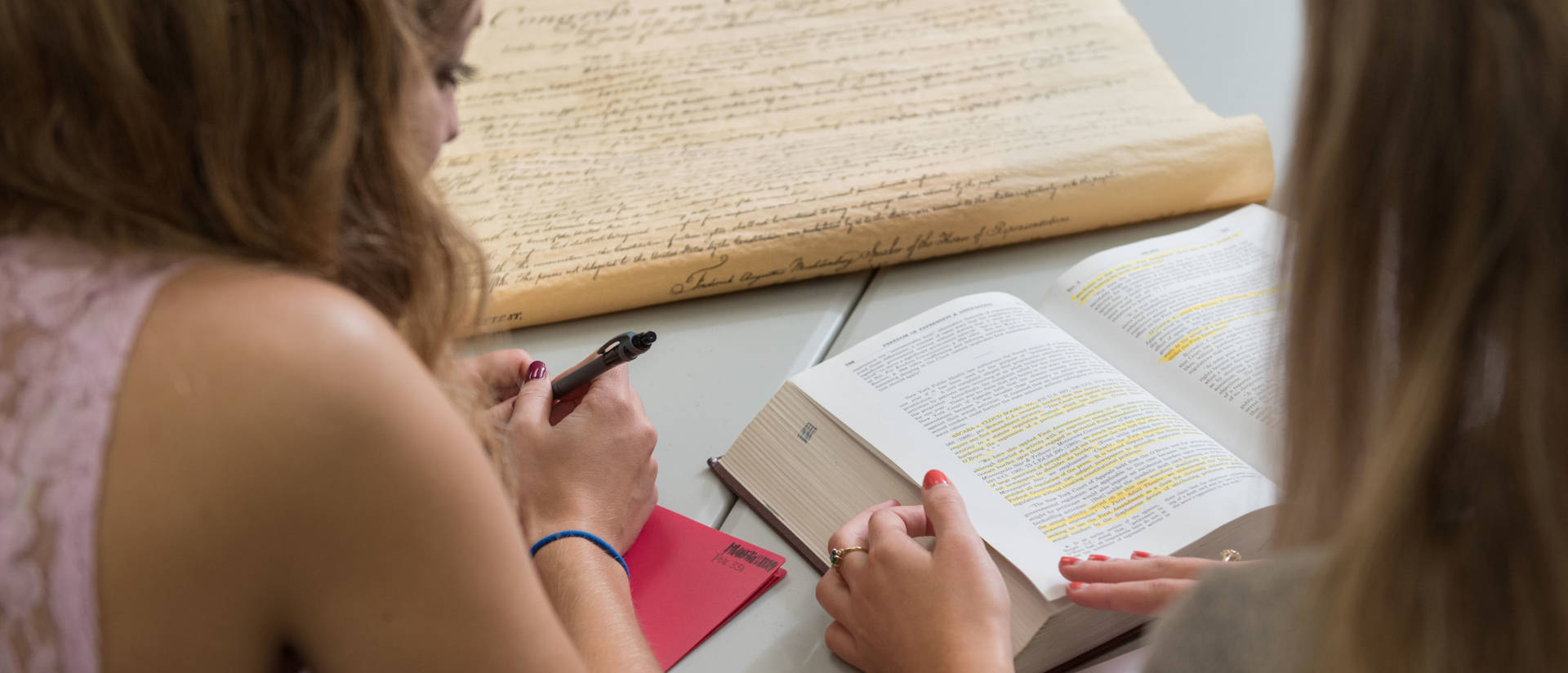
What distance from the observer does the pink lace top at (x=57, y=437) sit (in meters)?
0.41

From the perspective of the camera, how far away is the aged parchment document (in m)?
1.05

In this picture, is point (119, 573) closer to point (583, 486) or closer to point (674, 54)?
point (583, 486)

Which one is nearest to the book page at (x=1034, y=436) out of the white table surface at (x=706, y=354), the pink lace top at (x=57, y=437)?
the white table surface at (x=706, y=354)

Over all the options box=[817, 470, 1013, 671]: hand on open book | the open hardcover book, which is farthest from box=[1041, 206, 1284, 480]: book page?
box=[817, 470, 1013, 671]: hand on open book

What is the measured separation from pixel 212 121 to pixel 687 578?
1.44 feet

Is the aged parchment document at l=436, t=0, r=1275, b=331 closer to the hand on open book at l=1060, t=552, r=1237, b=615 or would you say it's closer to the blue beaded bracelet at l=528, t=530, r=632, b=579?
the blue beaded bracelet at l=528, t=530, r=632, b=579

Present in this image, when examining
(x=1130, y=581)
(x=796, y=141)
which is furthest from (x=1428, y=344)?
(x=796, y=141)

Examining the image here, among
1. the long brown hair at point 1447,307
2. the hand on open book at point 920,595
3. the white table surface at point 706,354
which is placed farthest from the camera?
the white table surface at point 706,354

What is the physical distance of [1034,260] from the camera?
3.58 ft

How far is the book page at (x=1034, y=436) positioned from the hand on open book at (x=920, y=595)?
0.03 meters

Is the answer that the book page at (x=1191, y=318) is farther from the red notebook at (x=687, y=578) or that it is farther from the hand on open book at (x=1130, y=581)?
the red notebook at (x=687, y=578)

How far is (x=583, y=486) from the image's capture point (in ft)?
2.52

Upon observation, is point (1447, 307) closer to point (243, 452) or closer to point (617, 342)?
point (243, 452)

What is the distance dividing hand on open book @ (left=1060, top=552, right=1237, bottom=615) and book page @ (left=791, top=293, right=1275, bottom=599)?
0.7 inches
